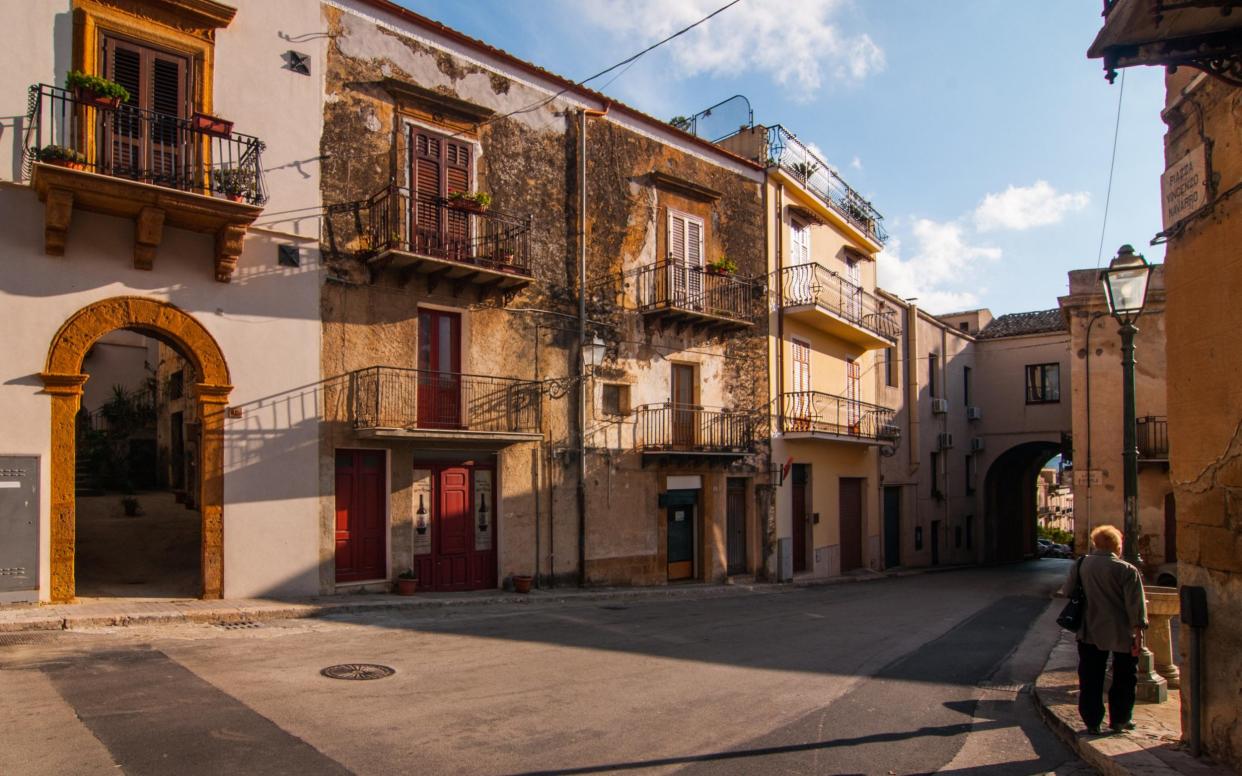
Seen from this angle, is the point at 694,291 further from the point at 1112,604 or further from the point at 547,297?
the point at 1112,604

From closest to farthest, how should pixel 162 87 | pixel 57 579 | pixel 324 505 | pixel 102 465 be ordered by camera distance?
pixel 57 579
pixel 162 87
pixel 324 505
pixel 102 465

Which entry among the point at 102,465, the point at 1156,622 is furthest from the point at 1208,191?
→ the point at 102,465

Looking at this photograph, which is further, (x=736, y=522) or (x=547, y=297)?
(x=736, y=522)

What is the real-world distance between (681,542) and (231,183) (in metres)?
12.2

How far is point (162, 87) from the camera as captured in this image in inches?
506

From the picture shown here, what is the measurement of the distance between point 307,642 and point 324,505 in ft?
13.9

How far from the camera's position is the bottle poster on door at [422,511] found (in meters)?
15.5

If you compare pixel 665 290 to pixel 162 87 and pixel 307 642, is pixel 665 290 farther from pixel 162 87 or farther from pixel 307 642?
pixel 307 642

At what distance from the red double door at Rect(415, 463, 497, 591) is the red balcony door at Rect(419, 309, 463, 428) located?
2.94 feet

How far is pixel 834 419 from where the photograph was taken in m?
25.7

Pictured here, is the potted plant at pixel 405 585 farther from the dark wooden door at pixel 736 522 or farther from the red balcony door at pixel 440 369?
the dark wooden door at pixel 736 522

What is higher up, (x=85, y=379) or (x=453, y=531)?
(x=85, y=379)

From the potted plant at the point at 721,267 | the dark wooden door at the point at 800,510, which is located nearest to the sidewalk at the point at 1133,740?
the potted plant at the point at 721,267

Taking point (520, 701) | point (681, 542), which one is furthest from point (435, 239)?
point (520, 701)
